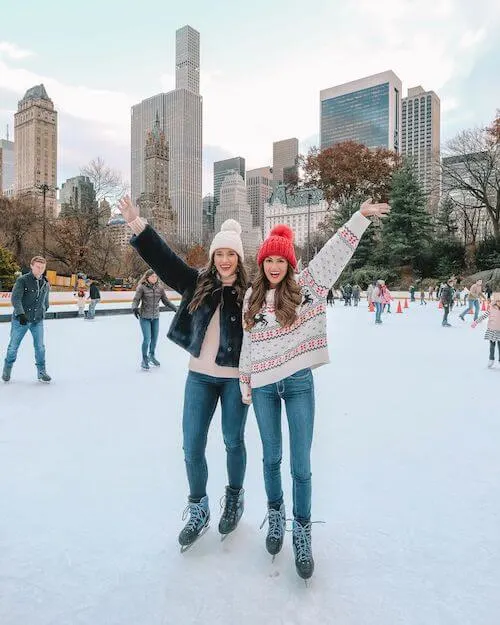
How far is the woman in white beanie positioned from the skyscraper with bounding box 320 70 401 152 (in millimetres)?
103120

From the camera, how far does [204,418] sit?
1.90 meters

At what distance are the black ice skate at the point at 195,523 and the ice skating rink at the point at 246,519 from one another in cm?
5

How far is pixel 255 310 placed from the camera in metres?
1.75

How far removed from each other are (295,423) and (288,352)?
27cm

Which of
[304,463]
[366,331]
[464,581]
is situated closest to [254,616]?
[304,463]

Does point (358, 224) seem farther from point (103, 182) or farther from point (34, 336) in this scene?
point (103, 182)

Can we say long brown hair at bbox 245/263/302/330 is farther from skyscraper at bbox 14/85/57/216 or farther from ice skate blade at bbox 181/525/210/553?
skyscraper at bbox 14/85/57/216

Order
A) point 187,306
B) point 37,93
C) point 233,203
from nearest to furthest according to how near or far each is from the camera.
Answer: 1. point 187,306
2. point 37,93
3. point 233,203

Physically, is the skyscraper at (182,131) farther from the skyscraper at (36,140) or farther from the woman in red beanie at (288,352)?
the woman in red beanie at (288,352)

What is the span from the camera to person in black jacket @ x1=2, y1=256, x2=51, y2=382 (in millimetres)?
5035

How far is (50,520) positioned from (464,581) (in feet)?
5.73

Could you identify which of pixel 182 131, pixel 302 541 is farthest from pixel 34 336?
pixel 182 131

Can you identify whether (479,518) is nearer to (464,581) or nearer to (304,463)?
(464,581)

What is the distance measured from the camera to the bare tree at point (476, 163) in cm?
3030
